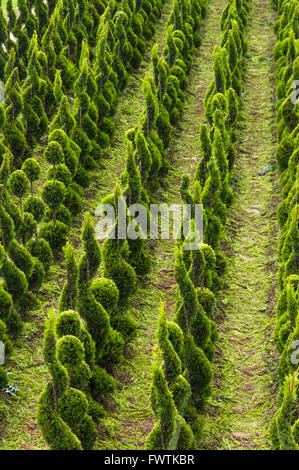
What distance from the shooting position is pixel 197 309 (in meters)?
7.55

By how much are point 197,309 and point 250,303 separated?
73.0 inches

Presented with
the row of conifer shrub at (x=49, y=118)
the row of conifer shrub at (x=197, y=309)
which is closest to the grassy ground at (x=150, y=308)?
the row of conifer shrub at (x=197, y=309)

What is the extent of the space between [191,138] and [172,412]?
22.3ft

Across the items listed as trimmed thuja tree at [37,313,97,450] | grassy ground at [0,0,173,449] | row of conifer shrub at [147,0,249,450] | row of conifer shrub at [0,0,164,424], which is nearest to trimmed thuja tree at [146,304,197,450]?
row of conifer shrub at [147,0,249,450]

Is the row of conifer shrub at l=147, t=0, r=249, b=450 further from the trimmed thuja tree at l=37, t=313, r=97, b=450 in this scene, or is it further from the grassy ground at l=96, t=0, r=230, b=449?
the trimmed thuja tree at l=37, t=313, r=97, b=450

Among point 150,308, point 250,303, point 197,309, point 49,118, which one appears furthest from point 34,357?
point 49,118

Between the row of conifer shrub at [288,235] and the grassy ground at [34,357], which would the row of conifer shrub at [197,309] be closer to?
the row of conifer shrub at [288,235]

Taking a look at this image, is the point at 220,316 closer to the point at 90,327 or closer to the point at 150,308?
the point at 150,308

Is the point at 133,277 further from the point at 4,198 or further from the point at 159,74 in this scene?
the point at 159,74

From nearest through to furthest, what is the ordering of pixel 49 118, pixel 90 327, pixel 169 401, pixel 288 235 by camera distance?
pixel 169 401 → pixel 90 327 → pixel 288 235 → pixel 49 118

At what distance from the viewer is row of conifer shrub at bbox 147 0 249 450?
256 inches

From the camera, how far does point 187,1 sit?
1505cm

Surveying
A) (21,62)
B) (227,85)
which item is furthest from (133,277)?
(21,62)

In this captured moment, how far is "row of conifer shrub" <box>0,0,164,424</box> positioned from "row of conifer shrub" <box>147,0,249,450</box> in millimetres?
1588
